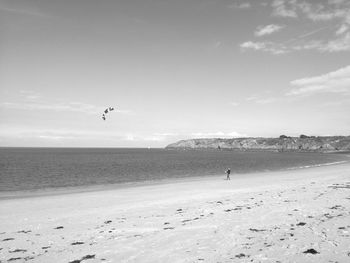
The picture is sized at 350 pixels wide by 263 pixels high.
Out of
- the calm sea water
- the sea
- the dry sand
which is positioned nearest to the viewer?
the dry sand

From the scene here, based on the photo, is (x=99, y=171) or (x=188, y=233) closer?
(x=188, y=233)

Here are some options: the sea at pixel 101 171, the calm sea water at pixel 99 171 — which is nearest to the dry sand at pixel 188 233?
the sea at pixel 101 171

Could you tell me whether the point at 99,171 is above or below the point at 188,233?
below

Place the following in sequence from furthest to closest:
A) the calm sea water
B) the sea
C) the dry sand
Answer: the calm sea water, the sea, the dry sand

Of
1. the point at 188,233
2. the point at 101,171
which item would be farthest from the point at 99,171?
the point at 188,233

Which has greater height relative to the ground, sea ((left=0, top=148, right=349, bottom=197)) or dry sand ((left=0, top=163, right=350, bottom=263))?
dry sand ((left=0, top=163, right=350, bottom=263))

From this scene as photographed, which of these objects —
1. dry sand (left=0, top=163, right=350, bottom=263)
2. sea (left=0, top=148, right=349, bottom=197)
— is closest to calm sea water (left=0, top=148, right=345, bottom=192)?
sea (left=0, top=148, right=349, bottom=197)

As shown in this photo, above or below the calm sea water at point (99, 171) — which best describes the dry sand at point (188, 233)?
above

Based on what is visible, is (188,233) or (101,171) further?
(101,171)

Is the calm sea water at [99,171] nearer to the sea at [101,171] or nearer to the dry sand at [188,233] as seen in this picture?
the sea at [101,171]

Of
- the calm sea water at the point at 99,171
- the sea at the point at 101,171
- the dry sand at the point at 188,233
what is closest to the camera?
the dry sand at the point at 188,233

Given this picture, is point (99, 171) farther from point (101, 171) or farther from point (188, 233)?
point (188, 233)

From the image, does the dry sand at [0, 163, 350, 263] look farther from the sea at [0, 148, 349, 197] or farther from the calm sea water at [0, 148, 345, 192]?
the calm sea water at [0, 148, 345, 192]

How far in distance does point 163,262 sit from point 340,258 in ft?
15.9
